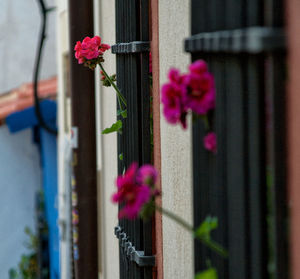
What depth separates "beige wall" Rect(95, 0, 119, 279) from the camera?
14.5 ft

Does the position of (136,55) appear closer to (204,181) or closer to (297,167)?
(204,181)

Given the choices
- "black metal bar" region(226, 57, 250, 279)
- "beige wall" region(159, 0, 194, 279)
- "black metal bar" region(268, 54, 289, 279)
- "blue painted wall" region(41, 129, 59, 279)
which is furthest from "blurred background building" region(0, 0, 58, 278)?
"black metal bar" region(268, 54, 289, 279)

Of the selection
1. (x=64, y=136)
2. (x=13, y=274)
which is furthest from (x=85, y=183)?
(x=13, y=274)

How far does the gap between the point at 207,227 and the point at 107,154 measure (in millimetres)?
3005

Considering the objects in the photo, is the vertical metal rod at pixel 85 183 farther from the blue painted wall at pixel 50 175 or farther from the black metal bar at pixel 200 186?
the blue painted wall at pixel 50 175

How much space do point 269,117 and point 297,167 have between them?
0.62ft

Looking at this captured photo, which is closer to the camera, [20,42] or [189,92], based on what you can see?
[189,92]

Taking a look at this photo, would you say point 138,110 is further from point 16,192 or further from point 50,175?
point 16,192

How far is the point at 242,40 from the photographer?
5.17ft

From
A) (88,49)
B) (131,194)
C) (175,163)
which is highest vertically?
(88,49)

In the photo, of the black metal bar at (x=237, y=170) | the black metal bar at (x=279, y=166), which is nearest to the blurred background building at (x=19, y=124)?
the black metal bar at (x=237, y=170)

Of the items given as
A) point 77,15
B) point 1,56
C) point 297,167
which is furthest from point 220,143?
point 1,56

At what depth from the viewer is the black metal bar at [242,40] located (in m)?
1.47

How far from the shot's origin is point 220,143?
1.80m
